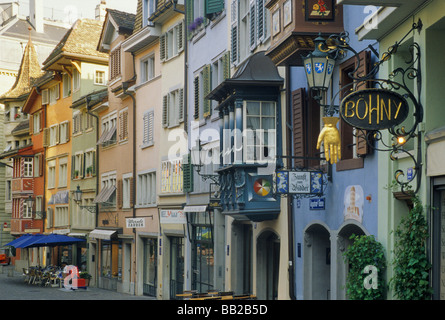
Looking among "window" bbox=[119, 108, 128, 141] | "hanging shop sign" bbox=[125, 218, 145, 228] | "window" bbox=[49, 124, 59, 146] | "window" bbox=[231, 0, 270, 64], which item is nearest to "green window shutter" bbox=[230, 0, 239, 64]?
"window" bbox=[231, 0, 270, 64]

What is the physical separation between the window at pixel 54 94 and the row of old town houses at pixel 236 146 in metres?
0.15

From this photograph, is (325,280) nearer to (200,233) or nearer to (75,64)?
(200,233)

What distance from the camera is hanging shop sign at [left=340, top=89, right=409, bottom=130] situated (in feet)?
38.7

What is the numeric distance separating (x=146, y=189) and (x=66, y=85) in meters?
17.0

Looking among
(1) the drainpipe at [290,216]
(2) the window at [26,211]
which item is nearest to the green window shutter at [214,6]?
(1) the drainpipe at [290,216]

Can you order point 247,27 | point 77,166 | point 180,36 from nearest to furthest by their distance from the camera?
1. point 247,27
2. point 180,36
3. point 77,166

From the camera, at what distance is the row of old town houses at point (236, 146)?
42.0 feet

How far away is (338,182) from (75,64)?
33846 millimetres

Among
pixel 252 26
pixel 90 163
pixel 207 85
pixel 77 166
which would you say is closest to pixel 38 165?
pixel 77 166

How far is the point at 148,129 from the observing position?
119ft

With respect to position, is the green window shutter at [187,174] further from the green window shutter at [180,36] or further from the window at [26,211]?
the window at [26,211]

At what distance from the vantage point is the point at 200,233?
29.8m

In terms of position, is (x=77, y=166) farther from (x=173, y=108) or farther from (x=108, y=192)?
(x=173, y=108)
